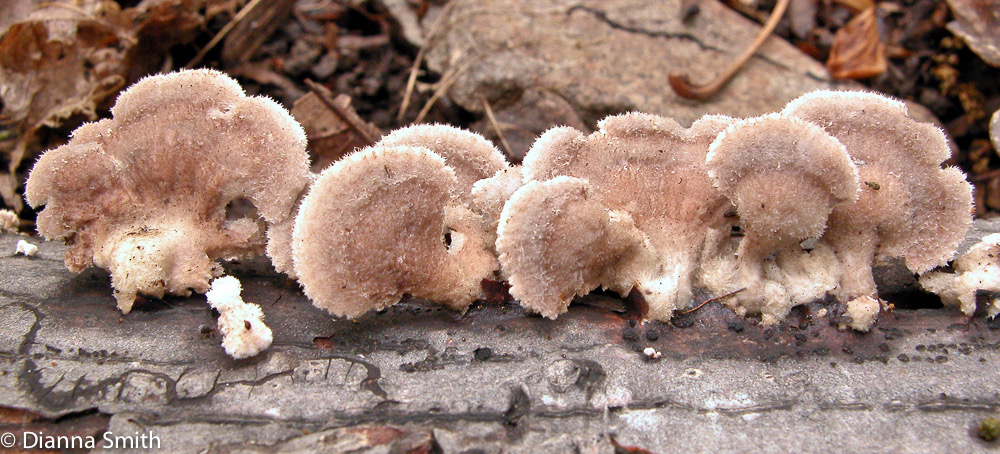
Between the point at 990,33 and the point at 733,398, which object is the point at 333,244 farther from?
the point at 990,33

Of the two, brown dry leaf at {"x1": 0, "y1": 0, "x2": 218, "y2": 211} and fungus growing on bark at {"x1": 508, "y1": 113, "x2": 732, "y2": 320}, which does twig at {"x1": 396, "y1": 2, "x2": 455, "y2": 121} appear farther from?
fungus growing on bark at {"x1": 508, "y1": 113, "x2": 732, "y2": 320}

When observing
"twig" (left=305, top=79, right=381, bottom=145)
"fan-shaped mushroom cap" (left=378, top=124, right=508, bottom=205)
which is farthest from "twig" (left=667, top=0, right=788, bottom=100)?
Answer: "fan-shaped mushroom cap" (left=378, top=124, right=508, bottom=205)

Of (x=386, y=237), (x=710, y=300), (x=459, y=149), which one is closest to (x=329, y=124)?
(x=459, y=149)

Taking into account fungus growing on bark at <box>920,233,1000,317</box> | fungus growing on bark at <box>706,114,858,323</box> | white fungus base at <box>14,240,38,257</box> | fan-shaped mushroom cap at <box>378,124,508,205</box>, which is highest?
fungus growing on bark at <box>706,114,858,323</box>

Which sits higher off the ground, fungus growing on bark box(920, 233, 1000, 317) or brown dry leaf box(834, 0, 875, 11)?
fungus growing on bark box(920, 233, 1000, 317)

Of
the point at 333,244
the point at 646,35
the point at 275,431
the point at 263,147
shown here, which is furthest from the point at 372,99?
the point at 275,431

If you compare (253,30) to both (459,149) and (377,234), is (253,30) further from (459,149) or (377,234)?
(377,234)
